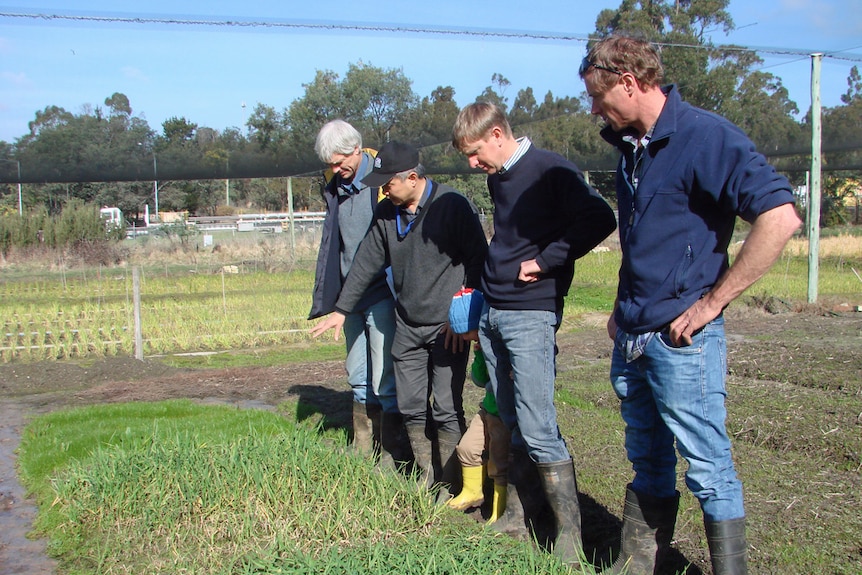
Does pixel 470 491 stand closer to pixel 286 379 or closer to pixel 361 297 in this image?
pixel 361 297

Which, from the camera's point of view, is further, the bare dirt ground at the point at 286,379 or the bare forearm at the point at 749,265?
the bare dirt ground at the point at 286,379

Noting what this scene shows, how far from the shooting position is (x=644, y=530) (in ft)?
9.94

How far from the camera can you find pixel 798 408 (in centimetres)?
556

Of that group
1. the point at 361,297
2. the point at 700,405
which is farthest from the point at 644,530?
the point at 361,297

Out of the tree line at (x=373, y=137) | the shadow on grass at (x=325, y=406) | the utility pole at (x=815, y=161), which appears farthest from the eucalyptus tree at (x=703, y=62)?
the shadow on grass at (x=325, y=406)

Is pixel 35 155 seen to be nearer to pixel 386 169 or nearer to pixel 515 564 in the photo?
pixel 386 169

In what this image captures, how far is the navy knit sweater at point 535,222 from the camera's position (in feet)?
11.0

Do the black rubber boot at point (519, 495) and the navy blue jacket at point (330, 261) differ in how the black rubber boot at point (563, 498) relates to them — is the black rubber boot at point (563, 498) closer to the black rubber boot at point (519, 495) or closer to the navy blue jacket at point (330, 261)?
the black rubber boot at point (519, 495)

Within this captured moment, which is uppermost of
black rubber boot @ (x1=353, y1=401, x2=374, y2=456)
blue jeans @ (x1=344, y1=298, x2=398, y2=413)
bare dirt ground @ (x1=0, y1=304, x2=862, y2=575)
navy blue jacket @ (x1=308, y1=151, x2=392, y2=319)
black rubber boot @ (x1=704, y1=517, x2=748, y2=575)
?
navy blue jacket @ (x1=308, y1=151, x2=392, y2=319)

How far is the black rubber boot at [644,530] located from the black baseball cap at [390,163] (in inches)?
72.7

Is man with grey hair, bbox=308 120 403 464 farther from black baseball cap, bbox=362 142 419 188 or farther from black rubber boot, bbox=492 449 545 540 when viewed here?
black rubber boot, bbox=492 449 545 540

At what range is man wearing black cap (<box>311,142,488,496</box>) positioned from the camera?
13.4 feet

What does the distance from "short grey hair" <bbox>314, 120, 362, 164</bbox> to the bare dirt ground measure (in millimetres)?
2312

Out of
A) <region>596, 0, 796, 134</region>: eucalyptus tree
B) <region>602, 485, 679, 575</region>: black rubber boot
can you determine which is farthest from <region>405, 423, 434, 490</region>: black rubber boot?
<region>596, 0, 796, 134</region>: eucalyptus tree
